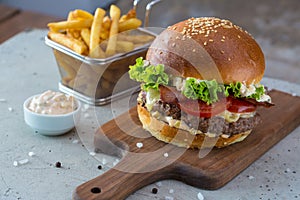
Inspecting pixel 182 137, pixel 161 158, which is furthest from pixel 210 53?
pixel 161 158

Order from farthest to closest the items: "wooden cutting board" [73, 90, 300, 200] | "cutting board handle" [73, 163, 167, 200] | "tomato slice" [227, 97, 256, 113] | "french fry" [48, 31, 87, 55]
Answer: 1. "french fry" [48, 31, 87, 55]
2. "tomato slice" [227, 97, 256, 113]
3. "wooden cutting board" [73, 90, 300, 200]
4. "cutting board handle" [73, 163, 167, 200]

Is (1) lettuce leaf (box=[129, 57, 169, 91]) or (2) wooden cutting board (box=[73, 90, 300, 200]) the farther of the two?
(1) lettuce leaf (box=[129, 57, 169, 91])

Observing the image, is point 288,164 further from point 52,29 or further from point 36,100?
point 52,29

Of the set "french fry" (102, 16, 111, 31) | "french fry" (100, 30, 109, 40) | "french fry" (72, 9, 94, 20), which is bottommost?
"french fry" (100, 30, 109, 40)

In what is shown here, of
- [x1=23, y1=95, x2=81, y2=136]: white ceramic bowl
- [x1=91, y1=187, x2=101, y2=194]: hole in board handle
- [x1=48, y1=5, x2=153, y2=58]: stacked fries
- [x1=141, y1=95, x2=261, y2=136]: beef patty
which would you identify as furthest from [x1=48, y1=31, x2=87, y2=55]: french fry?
[x1=91, y1=187, x2=101, y2=194]: hole in board handle

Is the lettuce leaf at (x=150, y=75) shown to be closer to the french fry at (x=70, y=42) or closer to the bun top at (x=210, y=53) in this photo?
the bun top at (x=210, y=53)

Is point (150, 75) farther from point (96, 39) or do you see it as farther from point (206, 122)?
point (96, 39)

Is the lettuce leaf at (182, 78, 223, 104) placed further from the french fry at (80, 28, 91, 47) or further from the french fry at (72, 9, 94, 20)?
the french fry at (72, 9, 94, 20)

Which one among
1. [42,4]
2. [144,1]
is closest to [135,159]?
[42,4]
